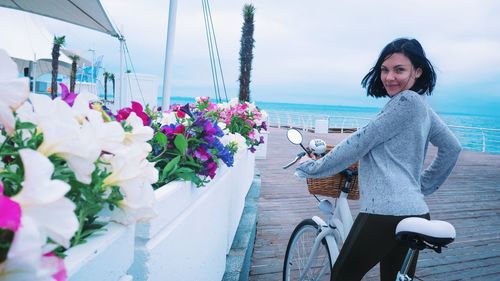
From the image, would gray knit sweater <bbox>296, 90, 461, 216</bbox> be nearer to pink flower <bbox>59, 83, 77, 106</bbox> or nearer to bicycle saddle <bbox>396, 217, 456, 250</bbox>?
bicycle saddle <bbox>396, 217, 456, 250</bbox>

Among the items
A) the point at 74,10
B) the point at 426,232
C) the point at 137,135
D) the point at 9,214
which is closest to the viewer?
the point at 9,214

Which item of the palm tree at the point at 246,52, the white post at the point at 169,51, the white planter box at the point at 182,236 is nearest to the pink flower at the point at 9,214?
the white planter box at the point at 182,236

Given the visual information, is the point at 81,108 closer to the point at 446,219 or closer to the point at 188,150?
the point at 188,150

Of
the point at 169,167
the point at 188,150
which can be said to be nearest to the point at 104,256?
the point at 169,167

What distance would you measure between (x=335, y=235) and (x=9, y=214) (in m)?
2.08

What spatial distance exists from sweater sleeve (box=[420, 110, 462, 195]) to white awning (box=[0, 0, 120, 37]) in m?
9.40

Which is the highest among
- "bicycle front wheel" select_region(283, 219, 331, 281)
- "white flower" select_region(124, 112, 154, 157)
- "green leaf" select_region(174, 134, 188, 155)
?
"white flower" select_region(124, 112, 154, 157)

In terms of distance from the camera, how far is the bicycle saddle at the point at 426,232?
140cm

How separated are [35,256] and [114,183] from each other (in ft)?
0.97

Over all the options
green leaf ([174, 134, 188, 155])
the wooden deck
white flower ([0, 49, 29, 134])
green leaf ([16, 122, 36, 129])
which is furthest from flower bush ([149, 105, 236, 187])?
the wooden deck

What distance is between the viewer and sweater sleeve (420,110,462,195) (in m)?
1.94

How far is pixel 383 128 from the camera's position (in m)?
1.71

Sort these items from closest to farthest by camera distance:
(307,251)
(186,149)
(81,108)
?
(81,108)
(186,149)
(307,251)

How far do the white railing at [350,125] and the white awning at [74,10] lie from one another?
7685 millimetres
